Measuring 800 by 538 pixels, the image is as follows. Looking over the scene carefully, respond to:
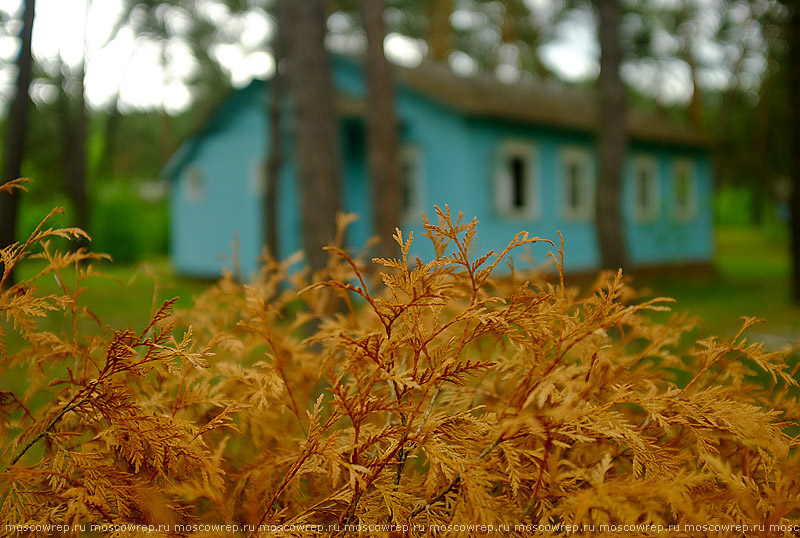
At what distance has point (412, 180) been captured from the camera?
1700 centimetres

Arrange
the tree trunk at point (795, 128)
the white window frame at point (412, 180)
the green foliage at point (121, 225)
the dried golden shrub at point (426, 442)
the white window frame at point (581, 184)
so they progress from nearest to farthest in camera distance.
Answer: the dried golden shrub at point (426, 442)
the tree trunk at point (795, 128)
the white window frame at point (412, 180)
the white window frame at point (581, 184)
the green foliage at point (121, 225)

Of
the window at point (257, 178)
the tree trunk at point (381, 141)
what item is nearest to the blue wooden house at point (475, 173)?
the window at point (257, 178)

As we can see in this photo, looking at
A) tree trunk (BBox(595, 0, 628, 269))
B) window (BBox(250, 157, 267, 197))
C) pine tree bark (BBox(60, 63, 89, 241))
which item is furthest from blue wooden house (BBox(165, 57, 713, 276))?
pine tree bark (BBox(60, 63, 89, 241))

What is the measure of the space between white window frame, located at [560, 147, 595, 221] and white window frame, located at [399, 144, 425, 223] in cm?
399

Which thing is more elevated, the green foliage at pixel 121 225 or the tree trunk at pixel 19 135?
the tree trunk at pixel 19 135

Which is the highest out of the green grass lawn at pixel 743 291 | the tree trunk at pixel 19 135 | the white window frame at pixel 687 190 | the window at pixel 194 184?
the tree trunk at pixel 19 135

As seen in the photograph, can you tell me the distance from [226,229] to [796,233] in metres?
14.6

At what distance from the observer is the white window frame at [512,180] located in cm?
1638

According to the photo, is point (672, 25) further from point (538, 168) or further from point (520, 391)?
point (520, 391)

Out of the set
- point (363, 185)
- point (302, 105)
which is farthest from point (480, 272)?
point (363, 185)

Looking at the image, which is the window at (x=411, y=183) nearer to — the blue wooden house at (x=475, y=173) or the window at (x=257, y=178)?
the blue wooden house at (x=475, y=173)

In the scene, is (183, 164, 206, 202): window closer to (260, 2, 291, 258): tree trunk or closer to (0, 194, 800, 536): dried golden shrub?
(260, 2, 291, 258): tree trunk

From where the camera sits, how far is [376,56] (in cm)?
1041

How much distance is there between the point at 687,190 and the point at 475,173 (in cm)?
968
